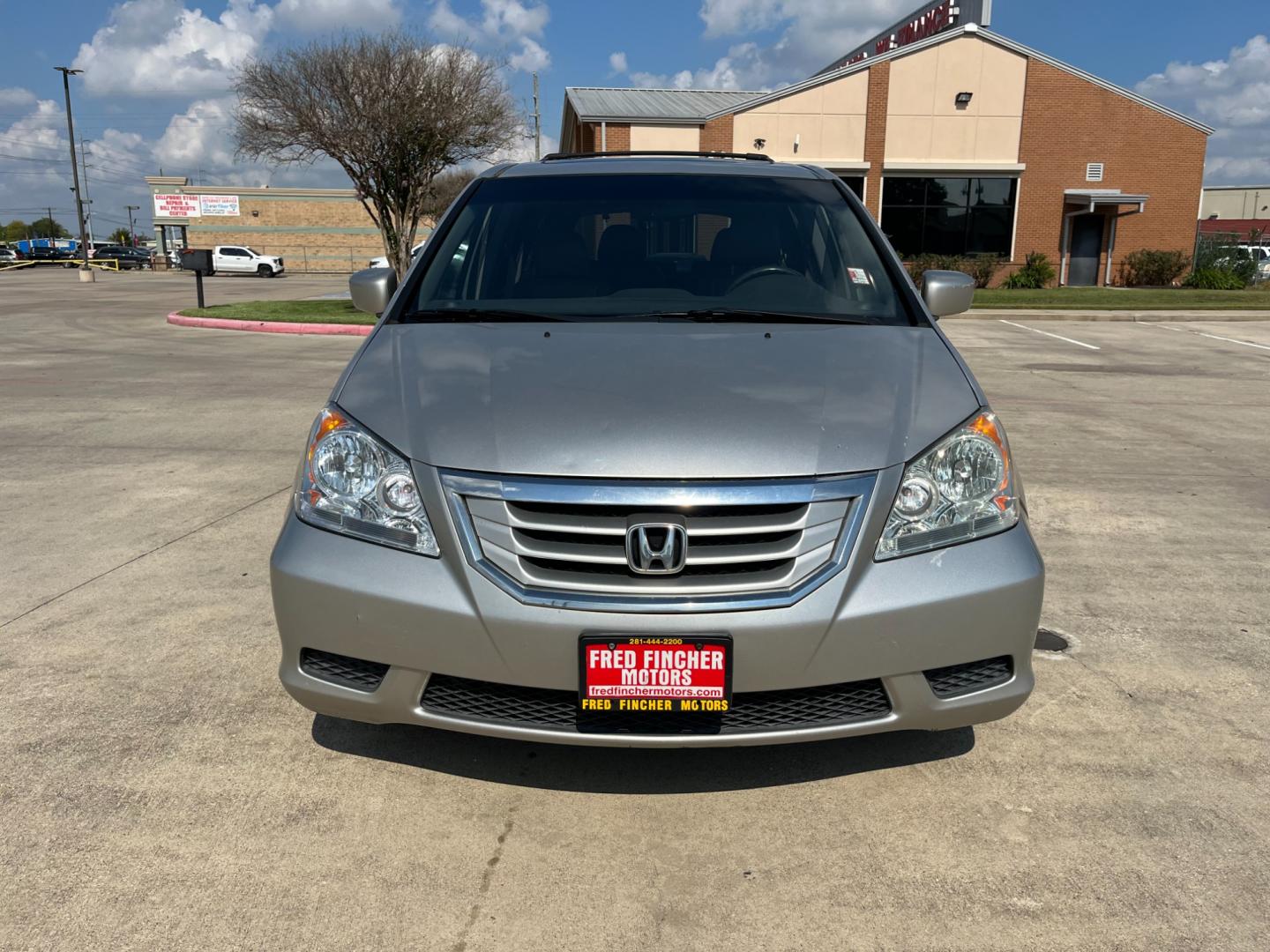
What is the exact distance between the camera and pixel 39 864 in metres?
2.48

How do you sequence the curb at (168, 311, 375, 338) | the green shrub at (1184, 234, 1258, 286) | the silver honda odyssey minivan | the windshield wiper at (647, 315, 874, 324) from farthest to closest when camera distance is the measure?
1. the green shrub at (1184, 234, 1258, 286)
2. the curb at (168, 311, 375, 338)
3. the windshield wiper at (647, 315, 874, 324)
4. the silver honda odyssey minivan

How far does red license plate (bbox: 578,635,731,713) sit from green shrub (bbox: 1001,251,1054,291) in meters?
30.3

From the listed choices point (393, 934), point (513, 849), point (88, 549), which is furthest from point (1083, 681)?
point (88, 549)

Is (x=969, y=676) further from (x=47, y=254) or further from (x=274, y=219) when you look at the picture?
(x=47, y=254)

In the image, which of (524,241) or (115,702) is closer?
(115,702)

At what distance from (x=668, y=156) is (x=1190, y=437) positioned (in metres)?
5.67

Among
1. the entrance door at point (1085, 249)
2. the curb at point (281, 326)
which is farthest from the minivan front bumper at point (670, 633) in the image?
the entrance door at point (1085, 249)

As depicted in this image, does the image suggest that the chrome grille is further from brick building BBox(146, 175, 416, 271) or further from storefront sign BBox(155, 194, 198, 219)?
storefront sign BBox(155, 194, 198, 219)

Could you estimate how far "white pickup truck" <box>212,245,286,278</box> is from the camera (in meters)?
48.9

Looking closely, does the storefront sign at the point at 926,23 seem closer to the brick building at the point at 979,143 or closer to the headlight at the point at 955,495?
the brick building at the point at 979,143

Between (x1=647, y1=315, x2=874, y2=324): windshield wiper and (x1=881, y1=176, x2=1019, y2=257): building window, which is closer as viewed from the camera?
(x1=647, y1=315, x2=874, y2=324): windshield wiper

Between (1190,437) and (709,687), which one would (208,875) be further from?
(1190,437)

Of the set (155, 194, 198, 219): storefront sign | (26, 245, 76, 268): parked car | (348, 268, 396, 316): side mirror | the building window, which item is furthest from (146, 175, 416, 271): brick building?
(348, 268, 396, 316): side mirror

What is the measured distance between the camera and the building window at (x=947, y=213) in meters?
30.2
